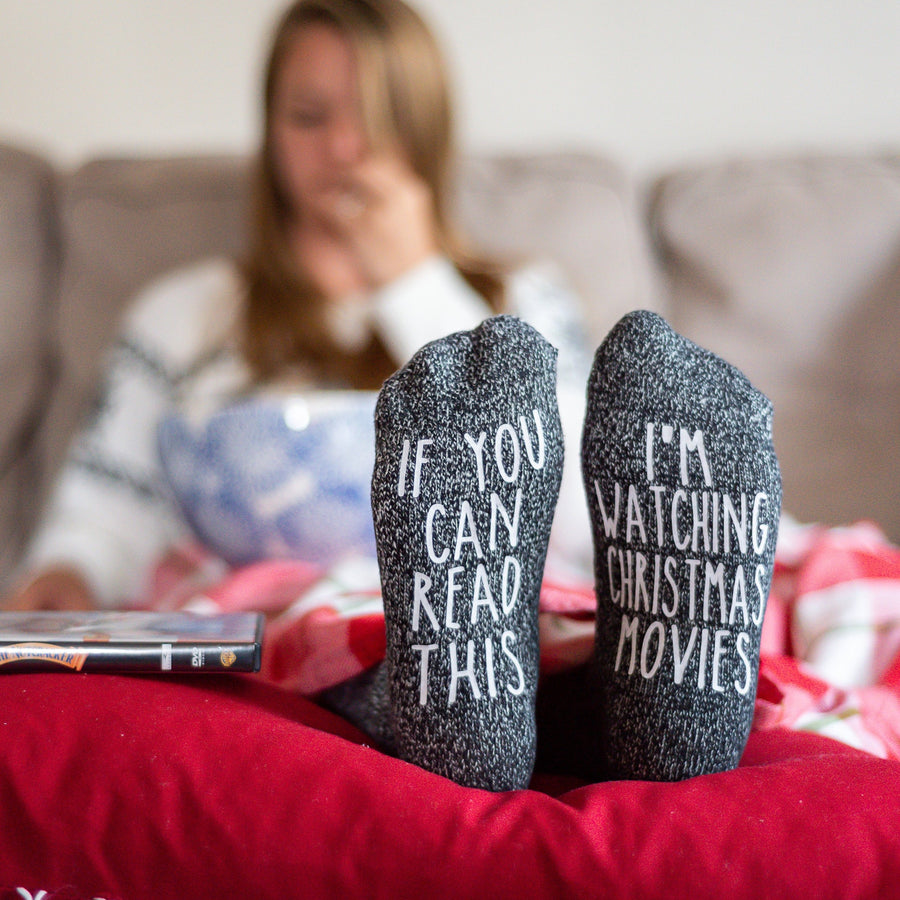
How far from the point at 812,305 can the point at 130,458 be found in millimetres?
785

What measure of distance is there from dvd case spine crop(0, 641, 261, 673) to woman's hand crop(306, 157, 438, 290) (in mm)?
595

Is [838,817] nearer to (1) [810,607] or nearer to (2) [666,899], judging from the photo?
(2) [666,899]

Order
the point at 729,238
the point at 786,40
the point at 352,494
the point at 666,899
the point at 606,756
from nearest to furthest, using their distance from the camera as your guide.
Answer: the point at 666,899 → the point at 606,756 → the point at 352,494 → the point at 729,238 → the point at 786,40

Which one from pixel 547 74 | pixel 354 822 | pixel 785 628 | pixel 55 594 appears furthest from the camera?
pixel 547 74

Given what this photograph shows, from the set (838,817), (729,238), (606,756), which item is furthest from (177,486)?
(729,238)

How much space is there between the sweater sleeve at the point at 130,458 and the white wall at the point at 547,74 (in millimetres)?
460

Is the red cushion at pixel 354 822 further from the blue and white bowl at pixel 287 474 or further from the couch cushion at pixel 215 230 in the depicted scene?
the couch cushion at pixel 215 230

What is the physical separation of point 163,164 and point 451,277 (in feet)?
1.55

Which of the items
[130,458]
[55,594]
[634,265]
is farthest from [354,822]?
[634,265]

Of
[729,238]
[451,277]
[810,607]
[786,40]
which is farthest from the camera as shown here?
[786,40]

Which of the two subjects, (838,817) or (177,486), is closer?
(838,817)

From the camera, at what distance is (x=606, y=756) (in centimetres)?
46

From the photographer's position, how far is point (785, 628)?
0.60m

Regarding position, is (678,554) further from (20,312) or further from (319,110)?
(20,312)
